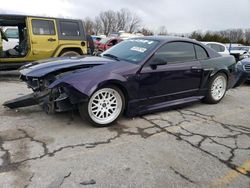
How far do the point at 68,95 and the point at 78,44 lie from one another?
5889mm

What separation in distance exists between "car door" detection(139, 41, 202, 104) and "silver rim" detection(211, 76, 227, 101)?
67cm

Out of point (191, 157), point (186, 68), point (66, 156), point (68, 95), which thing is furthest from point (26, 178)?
point (186, 68)

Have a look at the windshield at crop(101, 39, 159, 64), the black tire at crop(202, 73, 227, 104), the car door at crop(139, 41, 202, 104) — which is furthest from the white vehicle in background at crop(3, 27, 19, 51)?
the black tire at crop(202, 73, 227, 104)

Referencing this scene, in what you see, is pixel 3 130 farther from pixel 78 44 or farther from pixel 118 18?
pixel 118 18

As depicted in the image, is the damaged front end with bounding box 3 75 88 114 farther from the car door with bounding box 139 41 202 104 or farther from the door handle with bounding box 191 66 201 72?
the door handle with bounding box 191 66 201 72

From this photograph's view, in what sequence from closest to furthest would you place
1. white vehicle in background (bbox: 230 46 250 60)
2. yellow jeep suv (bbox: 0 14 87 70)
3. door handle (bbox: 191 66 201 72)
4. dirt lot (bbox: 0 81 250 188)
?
1. dirt lot (bbox: 0 81 250 188)
2. door handle (bbox: 191 66 201 72)
3. yellow jeep suv (bbox: 0 14 87 70)
4. white vehicle in background (bbox: 230 46 250 60)

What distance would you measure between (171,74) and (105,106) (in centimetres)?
143

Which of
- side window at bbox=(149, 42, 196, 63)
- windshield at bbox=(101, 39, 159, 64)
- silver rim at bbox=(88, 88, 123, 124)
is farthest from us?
side window at bbox=(149, 42, 196, 63)

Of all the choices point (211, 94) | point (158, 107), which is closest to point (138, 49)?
point (158, 107)

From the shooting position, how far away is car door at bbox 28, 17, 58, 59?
29.3ft

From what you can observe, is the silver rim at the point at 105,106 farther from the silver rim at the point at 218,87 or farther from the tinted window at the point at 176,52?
the silver rim at the point at 218,87

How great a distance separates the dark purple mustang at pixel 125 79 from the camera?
14.1 feet

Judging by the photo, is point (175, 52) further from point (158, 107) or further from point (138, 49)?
point (158, 107)

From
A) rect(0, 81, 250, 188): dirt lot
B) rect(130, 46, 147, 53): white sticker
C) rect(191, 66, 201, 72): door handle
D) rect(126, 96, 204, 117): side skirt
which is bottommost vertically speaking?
rect(0, 81, 250, 188): dirt lot
